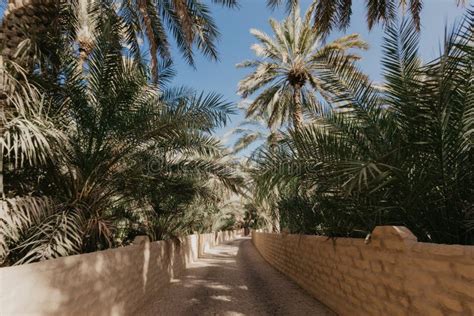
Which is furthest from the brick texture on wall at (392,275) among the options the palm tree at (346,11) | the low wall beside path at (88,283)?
the palm tree at (346,11)

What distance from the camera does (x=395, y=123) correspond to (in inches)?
181

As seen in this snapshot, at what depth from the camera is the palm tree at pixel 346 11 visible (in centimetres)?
830

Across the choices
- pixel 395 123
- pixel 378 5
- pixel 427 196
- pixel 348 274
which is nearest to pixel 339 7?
pixel 378 5

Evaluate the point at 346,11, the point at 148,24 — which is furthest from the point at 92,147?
the point at 346,11

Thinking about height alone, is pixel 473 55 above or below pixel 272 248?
above

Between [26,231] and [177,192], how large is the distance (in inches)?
153

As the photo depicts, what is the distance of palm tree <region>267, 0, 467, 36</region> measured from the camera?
8.30m

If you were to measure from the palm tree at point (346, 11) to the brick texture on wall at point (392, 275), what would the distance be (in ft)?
18.9

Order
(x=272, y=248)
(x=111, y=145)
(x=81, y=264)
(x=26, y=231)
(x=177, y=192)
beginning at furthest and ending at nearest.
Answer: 1. (x=272, y=248)
2. (x=177, y=192)
3. (x=111, y=145)
4. (x=26, y=231)
5. (x=81, y=264)

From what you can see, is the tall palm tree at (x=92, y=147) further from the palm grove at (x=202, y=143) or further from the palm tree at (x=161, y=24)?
the palm tree at (x=161, y=24)

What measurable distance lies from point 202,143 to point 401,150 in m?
4.19

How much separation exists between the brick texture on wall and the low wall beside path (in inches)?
148

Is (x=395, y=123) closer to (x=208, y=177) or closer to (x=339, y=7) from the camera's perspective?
(x=208, y=177)

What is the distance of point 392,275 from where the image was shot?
3.81 meters
